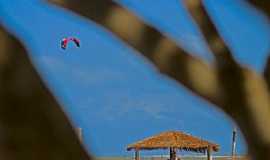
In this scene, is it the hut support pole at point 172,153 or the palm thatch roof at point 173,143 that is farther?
the palm thatch roof at point 173,143

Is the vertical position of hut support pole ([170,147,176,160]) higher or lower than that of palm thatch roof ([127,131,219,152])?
lower

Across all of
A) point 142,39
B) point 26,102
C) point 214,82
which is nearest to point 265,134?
point 214,82

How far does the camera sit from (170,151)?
885 centimetres

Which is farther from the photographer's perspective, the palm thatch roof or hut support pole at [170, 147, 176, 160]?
the palm thatch roof

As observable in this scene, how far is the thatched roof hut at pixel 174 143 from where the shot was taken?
8875 millimetres

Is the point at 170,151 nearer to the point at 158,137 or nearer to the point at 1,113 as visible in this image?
the point at 158,137

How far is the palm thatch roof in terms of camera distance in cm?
891

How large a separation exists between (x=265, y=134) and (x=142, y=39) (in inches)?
8.0

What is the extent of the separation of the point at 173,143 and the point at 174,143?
0.03 metres

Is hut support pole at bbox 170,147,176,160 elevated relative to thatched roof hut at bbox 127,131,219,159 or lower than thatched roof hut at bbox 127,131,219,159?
lower

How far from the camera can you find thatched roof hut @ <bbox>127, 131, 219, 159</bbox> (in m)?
8.88

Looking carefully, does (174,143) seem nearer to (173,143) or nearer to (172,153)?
(173,143)

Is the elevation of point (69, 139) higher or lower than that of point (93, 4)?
lower

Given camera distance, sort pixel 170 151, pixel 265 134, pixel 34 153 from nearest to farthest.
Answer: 1. pixel 34 153
2. pixel 265 134
3. pixel 170 151
